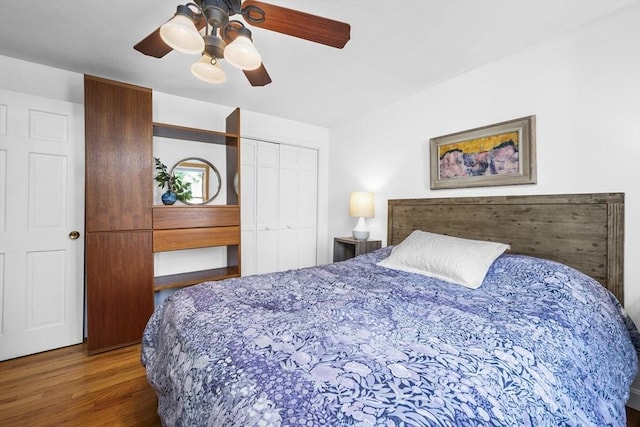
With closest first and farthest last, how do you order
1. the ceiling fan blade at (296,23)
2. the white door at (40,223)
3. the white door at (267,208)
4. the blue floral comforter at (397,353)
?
the blue floral comforter at (397,353) < the ceiling fan blade at (296,23) < the white door at (40,223) < the white door at (267,208)

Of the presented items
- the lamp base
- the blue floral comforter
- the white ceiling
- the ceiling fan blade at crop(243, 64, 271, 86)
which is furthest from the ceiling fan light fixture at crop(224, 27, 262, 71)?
the lamp base

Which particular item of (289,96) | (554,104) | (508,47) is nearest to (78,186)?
(289,96)

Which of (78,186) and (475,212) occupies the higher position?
(78,186)

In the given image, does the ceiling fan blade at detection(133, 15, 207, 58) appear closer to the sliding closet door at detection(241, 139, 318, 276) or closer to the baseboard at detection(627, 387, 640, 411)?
the sliding closet door at detection(241, 139, 318, 276)

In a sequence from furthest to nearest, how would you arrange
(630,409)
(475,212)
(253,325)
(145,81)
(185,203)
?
(185,203) < (145,81) < (475,212) < (630,409) < (253,325)

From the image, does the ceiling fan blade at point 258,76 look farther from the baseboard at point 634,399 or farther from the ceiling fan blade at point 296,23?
the baseboard at point 634,399

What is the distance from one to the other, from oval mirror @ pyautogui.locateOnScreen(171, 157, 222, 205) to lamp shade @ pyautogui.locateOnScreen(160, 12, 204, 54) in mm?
1880

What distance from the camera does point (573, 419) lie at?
0.84m

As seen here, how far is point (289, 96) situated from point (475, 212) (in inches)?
83.1

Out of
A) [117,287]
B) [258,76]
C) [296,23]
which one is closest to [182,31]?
[296,23]

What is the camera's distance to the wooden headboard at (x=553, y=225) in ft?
5.52

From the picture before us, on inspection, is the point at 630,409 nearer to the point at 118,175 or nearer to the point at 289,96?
the point at 289,96

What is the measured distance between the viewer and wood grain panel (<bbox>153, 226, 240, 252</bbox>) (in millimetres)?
2527

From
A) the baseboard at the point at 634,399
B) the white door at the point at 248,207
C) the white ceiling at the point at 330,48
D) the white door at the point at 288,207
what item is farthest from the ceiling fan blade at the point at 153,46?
the baseboard at the point at 634,399
